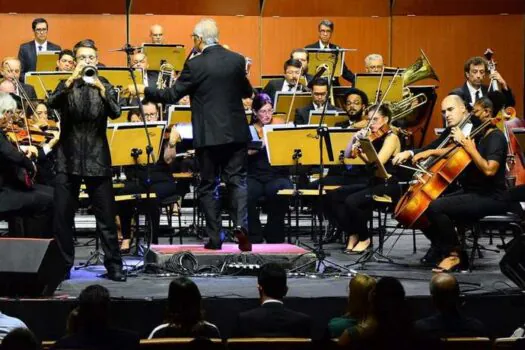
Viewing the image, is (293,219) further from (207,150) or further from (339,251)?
(207,150)

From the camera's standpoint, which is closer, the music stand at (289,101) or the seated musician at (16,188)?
the seated musician at (16,188)

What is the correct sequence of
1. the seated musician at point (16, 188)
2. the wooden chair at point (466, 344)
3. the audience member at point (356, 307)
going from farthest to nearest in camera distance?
the seated musician at point (16, 188) < the audience member at point (356, 307) < the wooden chair at point (466, 344)

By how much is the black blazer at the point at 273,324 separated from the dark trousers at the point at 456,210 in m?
3.37

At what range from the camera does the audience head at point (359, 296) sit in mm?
5199

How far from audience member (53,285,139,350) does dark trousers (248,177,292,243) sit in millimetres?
5042

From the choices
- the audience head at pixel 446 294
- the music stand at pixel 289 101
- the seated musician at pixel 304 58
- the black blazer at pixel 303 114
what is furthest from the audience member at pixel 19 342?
the seated musician at pixel 304 58

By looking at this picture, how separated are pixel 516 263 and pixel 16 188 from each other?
370cm

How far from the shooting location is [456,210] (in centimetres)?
834

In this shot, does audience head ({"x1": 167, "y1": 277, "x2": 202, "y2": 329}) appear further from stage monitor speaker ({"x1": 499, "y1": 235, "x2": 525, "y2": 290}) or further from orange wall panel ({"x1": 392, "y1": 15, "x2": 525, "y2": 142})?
orange wall panel ({"x1": 392, "y1": 15, "x2": 525, "y2": 142})

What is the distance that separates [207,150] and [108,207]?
1008 millimetres

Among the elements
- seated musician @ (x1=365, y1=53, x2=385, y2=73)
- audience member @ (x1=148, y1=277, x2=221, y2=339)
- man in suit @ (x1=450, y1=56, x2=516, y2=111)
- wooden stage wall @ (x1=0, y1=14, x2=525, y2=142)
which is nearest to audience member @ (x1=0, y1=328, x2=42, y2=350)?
audience member @ (x1=148, y1=277, x2=221, y2=339)

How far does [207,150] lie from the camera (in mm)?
8477

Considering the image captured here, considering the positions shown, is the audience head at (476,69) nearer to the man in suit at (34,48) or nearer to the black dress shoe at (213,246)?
the black dress shoe at (213,246)

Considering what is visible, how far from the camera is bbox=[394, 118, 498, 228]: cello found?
26.8 ft
